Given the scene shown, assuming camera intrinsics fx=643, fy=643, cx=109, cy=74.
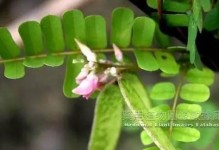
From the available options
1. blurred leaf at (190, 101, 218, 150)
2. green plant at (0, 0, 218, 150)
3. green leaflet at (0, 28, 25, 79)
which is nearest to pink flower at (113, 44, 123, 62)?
green plant at (0, 0, 218, 150)

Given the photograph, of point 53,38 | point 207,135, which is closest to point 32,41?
point 53,38

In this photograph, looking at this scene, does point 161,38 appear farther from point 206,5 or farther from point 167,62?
point 206,5

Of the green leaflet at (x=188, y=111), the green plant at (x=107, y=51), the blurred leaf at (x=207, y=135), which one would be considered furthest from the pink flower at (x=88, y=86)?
the blurred leaf at (x=207, y=135)

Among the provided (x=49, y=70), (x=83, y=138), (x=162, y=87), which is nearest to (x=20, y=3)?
(x=49, y=70)

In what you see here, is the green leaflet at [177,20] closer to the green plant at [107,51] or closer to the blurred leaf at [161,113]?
the green plant at [107,51]

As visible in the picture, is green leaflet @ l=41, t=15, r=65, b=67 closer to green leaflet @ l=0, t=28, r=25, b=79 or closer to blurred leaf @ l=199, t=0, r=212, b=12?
green leaflet @ l=0, t=28, r=25, b=79

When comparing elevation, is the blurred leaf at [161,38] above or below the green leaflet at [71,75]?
above

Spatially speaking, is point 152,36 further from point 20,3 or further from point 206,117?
point 20,3
